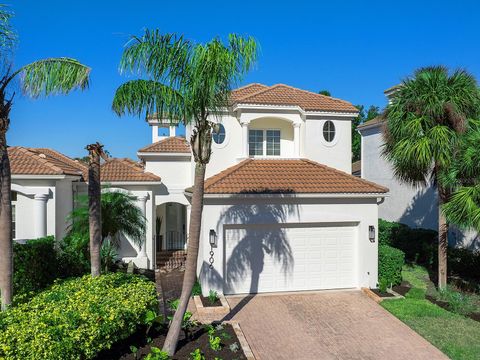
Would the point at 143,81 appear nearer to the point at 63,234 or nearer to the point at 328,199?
the point at 328,199

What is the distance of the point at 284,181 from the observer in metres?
14.2

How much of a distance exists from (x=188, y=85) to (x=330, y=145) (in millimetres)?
11827

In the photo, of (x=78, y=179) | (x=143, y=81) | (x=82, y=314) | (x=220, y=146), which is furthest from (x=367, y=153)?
(x=82, y=314)

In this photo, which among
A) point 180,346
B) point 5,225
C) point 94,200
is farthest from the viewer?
point 94,200

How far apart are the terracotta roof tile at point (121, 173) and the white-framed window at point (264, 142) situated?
4770 millimetres

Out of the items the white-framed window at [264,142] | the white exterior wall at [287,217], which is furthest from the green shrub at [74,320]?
the white-framed window at [264,142]

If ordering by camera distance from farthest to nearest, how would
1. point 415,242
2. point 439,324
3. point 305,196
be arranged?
point 415,242
point 305,196
point 439,324

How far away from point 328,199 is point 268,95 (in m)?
6.97

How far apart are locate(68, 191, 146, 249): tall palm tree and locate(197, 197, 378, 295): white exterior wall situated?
2916 millimetres

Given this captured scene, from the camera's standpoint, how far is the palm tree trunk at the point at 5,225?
7.60 meters

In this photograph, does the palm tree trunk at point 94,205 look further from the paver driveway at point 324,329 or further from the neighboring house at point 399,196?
A: the neighboring house at point 399,196

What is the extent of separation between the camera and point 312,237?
45.5 feet

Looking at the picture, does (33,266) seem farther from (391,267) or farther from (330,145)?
(330,145)

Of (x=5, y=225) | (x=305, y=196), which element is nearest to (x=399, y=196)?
(x=305, y=196)
